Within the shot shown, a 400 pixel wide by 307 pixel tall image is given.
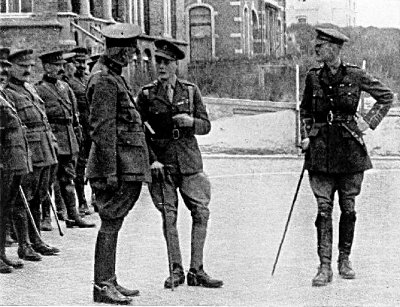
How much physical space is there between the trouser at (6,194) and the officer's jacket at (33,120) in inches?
32.9

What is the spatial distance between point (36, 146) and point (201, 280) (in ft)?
9.55

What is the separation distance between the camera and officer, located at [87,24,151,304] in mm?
7566

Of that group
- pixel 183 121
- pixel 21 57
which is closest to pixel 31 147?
pixel 21 57

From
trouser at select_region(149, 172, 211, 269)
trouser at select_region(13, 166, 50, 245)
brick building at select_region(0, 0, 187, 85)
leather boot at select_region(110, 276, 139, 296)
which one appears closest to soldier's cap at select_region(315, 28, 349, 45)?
trouser at select_region(149, 172, 211, 269)

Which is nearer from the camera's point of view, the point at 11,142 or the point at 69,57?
the point at 11,142

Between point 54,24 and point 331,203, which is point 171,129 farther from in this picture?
point 54,24

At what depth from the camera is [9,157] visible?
9180 mm

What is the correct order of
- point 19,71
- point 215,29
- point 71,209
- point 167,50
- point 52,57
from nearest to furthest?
1. point 167,50
2. point 19,71
3. point 52,57
4. point 71,209
5. point 215,29

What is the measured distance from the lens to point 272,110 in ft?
89.6

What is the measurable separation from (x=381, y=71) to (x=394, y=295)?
29026mm

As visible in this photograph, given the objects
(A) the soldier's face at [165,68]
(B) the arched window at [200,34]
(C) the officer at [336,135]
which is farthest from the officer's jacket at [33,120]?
(B) the arched window at [200,34]

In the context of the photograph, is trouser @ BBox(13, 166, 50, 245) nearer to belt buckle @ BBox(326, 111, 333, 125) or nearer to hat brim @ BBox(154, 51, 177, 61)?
hat brim @ BBox(154, 51, 177, 61)

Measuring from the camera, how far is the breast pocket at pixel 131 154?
7637mm

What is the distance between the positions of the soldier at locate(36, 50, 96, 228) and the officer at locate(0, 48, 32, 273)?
2193 mm
